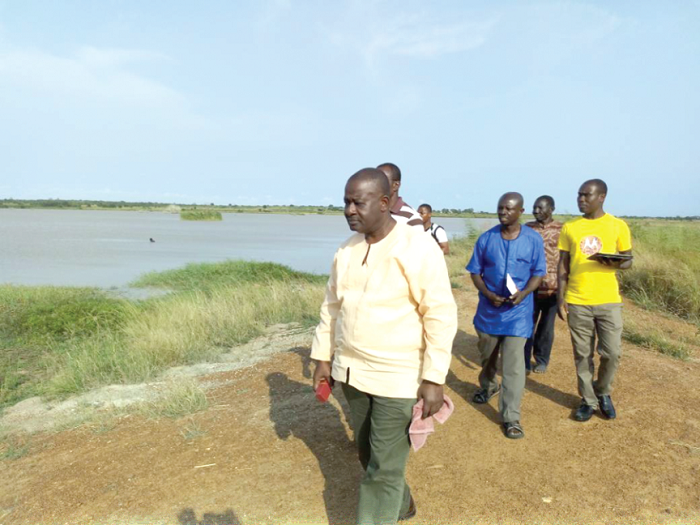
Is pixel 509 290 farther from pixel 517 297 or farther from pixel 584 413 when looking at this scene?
pixel 584 413

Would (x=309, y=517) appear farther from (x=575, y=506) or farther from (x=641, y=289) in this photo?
(x=641, y=289)

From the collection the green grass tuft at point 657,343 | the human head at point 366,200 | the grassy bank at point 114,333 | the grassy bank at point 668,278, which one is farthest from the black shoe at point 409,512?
the grassy bank at point 668,278

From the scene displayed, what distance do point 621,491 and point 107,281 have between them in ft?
58.5

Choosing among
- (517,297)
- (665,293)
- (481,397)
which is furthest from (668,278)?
(517,297)

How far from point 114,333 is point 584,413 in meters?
8.12

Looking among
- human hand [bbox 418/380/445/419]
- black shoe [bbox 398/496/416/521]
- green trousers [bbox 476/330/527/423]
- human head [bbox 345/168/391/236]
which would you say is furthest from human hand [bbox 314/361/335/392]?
green trousers [bbox 476/330/527/423]

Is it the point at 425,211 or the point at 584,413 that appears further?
the point at 425,211

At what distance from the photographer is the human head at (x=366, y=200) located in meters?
2.51

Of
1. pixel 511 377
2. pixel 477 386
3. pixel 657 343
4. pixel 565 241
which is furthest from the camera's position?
pixel 657 343

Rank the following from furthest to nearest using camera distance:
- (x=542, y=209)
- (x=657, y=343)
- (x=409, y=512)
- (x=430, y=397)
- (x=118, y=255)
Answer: (x=118, y=255) → (x=657, y=343) → (x=542, y=209) → (x=409, y=512) → (x=430, y=397)

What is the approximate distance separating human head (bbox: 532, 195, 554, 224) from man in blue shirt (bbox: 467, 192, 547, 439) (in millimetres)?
1947

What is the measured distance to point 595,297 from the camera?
13.8ft

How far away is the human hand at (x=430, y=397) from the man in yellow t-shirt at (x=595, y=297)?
2.26 metres

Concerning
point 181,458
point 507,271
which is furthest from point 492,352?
point 181,458
